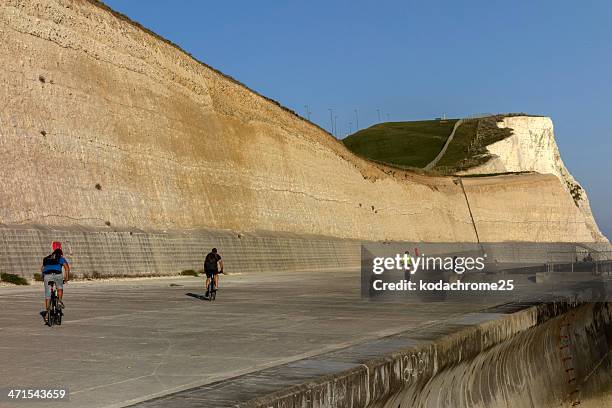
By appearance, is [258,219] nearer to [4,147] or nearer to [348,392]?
[4,147]

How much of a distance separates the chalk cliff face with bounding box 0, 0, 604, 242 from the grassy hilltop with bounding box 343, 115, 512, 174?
2000 inches

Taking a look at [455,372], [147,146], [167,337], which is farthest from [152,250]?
[455,372]

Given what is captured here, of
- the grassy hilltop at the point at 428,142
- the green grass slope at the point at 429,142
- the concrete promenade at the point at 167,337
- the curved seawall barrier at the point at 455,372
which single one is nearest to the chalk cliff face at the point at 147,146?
the concrete promenade at the point at 167,337

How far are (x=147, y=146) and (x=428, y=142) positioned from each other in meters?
117

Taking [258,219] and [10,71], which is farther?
[258,219]

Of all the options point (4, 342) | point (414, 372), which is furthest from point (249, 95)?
point (414, 372)

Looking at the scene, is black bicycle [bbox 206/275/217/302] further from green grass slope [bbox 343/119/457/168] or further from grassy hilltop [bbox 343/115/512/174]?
green grass slope [bbox 343/119/457/168]

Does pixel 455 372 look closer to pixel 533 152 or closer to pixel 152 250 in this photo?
pixel 152 250

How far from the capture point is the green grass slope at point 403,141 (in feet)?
476

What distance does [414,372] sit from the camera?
7.21 m

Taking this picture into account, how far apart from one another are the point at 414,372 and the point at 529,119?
413ft

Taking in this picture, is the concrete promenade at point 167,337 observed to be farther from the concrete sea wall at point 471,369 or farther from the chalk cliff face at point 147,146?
the chalk cliff face at point 147,146

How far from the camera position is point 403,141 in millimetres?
161875

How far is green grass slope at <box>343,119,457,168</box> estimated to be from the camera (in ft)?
476
